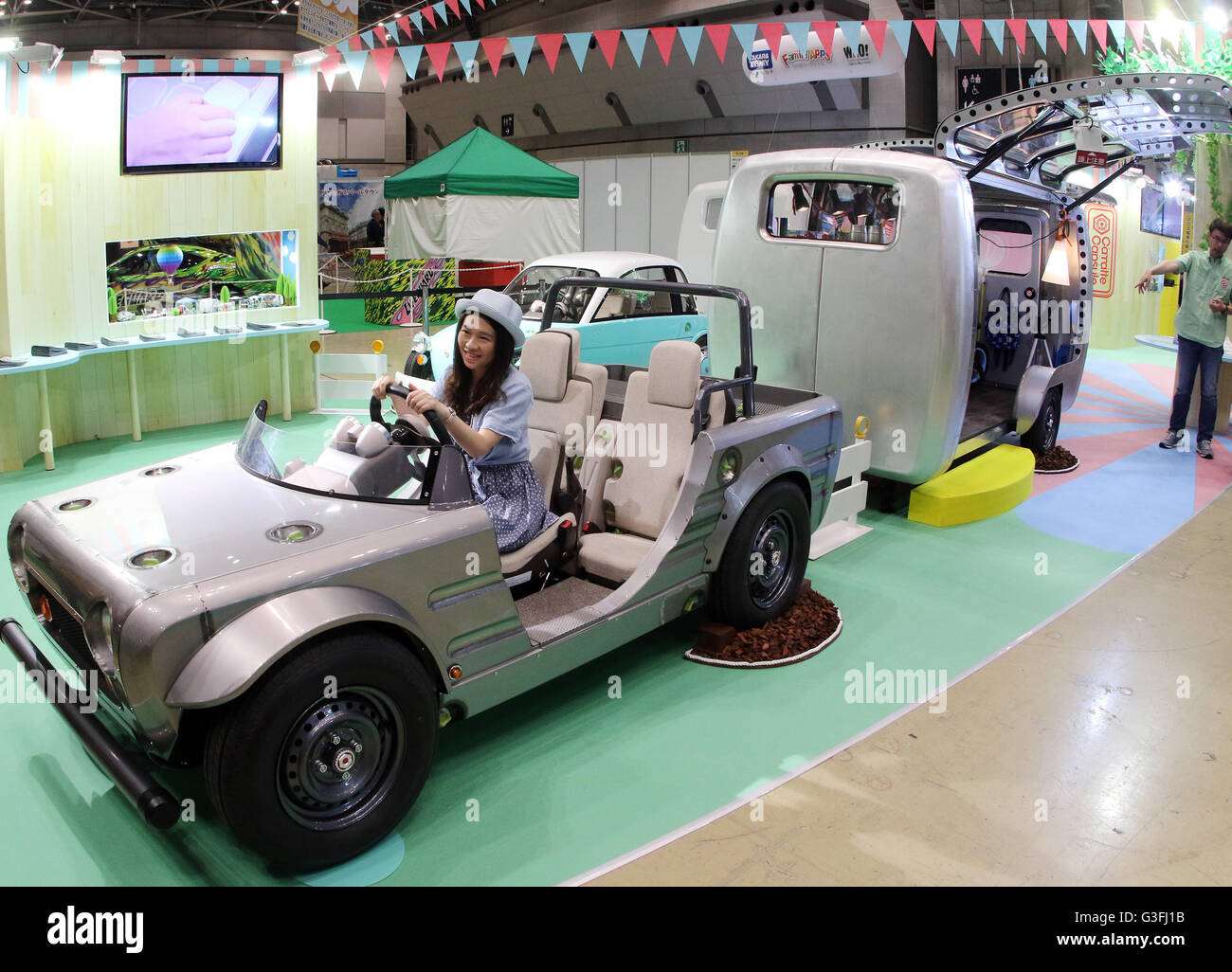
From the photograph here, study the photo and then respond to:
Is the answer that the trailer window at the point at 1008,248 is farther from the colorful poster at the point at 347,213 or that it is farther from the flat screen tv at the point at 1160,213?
the colorful poster at the point at 347,213

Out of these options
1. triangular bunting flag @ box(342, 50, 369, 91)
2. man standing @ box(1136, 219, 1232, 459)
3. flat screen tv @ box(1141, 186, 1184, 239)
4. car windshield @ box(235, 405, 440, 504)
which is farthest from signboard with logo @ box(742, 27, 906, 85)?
car windshield @ box(235, 405, 440, 504)

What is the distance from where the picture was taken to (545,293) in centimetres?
1005

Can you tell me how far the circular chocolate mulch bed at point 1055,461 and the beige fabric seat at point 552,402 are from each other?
15.7 feet

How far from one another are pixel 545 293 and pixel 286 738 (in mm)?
7626

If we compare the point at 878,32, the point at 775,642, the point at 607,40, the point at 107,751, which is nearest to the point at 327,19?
the point at 607,40

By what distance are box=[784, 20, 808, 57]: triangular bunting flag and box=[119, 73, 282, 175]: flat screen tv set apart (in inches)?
205

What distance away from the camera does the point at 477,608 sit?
11.1ft

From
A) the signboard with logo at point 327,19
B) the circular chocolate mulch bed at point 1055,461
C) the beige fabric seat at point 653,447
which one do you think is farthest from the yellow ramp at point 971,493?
the signboard with logo at point 327,19

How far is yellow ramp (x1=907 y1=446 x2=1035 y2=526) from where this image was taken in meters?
6.60

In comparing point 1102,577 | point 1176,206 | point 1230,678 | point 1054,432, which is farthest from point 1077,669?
point 1176,206

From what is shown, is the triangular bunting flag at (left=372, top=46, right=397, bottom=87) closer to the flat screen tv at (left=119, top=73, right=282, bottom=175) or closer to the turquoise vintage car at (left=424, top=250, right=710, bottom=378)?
the flat screen tv at (left=119, top=73, right=282, bottom=175)

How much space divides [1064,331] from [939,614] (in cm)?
432

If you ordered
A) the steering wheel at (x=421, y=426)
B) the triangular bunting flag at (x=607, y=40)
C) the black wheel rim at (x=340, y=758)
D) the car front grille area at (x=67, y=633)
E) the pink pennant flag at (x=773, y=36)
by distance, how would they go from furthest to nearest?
1. the pink pennant flag at (x=773, y=36)
2. the triangular bunting flag at (x=607, y=40)
3. the steering wheel at (x=421, y=426)
4. the car front grille area at (x=67, y=633)
5. the black wheel rim at (x=340, y=758)

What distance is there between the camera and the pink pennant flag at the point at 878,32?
9766 millimetres
